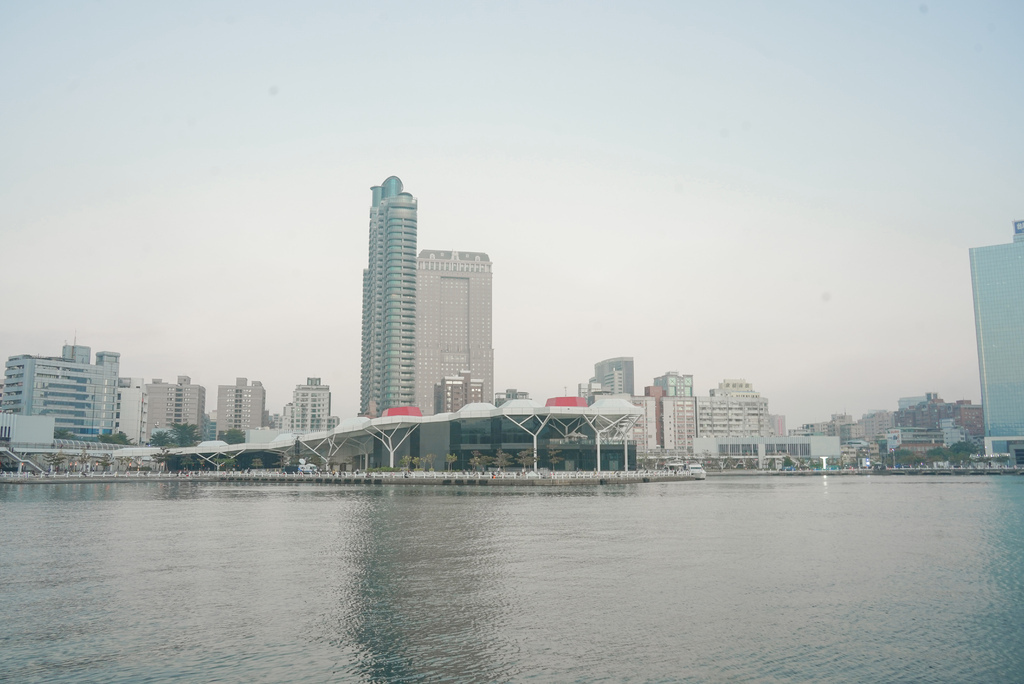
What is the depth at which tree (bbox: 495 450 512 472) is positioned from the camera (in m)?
138

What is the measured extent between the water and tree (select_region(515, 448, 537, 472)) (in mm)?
73539

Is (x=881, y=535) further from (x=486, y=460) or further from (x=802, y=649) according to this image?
(x=486, y=460)

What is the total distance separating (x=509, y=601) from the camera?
3177 centimetres

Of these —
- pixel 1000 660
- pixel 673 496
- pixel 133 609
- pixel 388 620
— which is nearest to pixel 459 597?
pixel 388 620

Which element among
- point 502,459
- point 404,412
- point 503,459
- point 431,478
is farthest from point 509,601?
point 404,412

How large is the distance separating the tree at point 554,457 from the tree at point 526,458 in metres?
3.49

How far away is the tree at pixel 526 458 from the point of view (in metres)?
137

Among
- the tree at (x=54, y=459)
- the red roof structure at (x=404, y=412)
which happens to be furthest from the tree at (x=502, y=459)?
the tree at (x=54, y=459)

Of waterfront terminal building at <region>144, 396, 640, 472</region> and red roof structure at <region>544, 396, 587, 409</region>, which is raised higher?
red roof structure at <region>544, 396, 587, 409</region>

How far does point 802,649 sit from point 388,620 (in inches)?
594

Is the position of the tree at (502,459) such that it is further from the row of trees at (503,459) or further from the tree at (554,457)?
the tree at (554,457)

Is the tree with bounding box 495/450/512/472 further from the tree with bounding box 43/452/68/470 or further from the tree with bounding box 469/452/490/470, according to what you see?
the tree with bounding box 43/452/68/470

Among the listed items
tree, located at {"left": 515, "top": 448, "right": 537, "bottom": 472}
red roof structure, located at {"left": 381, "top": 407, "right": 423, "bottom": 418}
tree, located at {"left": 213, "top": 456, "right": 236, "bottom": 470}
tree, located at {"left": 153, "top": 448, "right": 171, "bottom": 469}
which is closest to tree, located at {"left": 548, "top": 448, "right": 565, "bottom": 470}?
tree, located at {"left": 515, "top": 448, "right": 537, "bottom": 472}

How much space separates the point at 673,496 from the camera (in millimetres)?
101938
